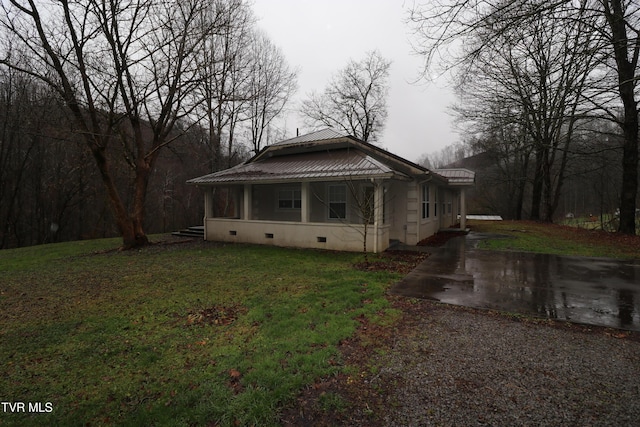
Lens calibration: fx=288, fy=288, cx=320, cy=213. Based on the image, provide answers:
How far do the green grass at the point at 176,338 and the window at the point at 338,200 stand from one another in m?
4.21

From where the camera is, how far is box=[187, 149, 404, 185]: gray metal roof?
9477mm

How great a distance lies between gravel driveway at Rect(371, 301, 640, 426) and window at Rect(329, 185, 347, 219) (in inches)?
315

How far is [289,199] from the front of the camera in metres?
13.6

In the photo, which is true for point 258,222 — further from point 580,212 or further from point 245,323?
point 580,212

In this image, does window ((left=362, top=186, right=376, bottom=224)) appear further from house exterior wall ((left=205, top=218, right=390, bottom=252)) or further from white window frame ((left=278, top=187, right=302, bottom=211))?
white window frame ((left=278, top=187, right=302, bottom=211))

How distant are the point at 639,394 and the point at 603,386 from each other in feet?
0.76

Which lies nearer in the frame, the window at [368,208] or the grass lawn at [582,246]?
the window at [368,208]

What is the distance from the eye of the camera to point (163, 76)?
11.6 meters

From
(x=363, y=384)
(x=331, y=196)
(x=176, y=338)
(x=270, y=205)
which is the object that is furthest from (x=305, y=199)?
(x=363, y=384)

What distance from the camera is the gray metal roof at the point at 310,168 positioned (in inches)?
373

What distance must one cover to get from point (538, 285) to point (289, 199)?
32.7 feet

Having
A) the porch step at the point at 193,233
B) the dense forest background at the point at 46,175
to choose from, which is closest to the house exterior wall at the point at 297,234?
the porch step at the point at 193,233

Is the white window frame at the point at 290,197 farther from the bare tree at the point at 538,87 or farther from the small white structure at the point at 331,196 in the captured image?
the bare tree at the point at 538,87

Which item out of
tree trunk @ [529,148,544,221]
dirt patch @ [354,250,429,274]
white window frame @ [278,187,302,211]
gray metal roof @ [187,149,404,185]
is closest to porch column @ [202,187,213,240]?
gray metal roof @ [187,149,404,185]
